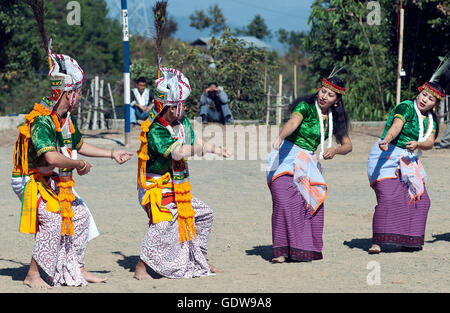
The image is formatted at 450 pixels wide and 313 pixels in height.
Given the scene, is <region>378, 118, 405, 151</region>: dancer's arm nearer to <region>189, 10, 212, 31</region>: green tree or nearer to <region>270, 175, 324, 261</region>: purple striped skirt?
<region>270, 175, 324, 261</region>: purple striped skirt

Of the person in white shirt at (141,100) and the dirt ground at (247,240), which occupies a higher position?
the person in white shirt at (141,100)

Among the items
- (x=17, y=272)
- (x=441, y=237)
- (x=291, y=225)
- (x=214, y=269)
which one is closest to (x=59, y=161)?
(x=17, y=272)

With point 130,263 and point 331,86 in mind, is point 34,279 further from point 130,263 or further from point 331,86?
point 331,86

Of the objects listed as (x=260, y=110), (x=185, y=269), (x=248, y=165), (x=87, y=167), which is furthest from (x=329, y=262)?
(x=260, y=110)

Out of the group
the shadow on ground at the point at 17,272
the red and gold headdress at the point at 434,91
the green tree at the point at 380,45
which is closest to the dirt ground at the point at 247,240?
the shadow on ground at the point at 17,272

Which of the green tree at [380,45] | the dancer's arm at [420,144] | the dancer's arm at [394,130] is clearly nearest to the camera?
the dancer's arm at [394,130]

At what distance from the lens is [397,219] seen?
7.04 metres

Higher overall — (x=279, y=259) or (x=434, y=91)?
(x=434, y=91)

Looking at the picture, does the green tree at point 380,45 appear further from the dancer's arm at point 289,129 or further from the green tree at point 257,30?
the green tree at point 257,30

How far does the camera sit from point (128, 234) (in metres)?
8.07

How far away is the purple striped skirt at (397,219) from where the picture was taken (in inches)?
277

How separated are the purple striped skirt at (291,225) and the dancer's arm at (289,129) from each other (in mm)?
348

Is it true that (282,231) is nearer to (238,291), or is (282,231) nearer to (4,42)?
(238,291)

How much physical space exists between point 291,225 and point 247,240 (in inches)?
49.5
